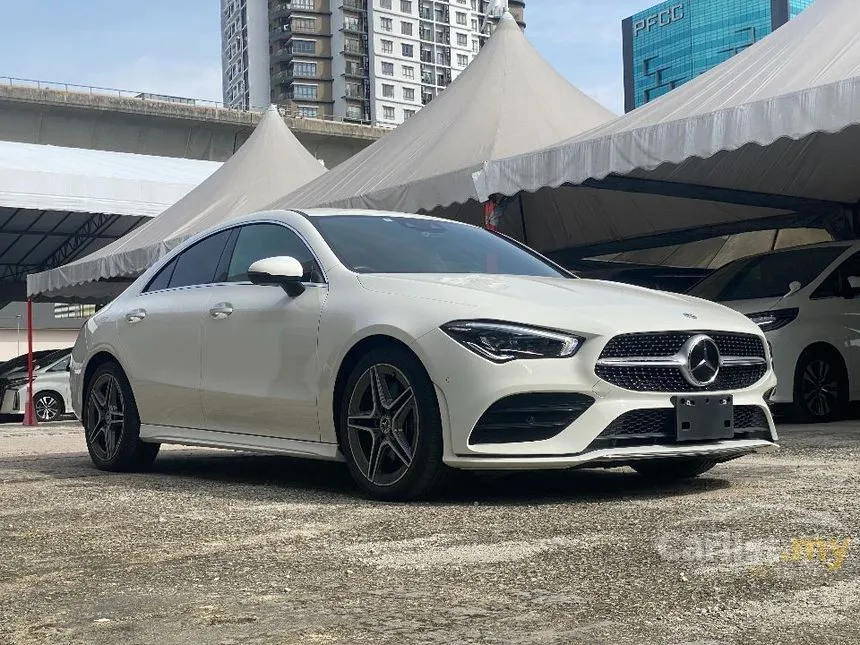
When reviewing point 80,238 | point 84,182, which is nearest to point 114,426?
point 84,182

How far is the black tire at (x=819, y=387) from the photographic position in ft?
32.4

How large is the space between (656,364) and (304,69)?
11955cm

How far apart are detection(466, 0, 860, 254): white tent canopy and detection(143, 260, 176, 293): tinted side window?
4.15m

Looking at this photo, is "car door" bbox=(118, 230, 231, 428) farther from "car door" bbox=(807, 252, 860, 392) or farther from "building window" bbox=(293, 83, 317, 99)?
"building window" bbox=(293, 83, 317, 99)

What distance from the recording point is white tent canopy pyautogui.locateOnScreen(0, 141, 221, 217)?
2836 cm

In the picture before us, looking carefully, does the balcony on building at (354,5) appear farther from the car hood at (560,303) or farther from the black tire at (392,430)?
the black tire at (392,430)

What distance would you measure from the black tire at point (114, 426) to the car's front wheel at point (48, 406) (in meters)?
13.7

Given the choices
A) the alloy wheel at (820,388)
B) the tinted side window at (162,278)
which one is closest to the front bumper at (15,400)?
the tinted side window at (162,278)

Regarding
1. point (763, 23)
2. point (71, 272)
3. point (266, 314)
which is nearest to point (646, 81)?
point (763, 23)

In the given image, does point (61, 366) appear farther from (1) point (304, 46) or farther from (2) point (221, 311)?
(1) point (304, 46)

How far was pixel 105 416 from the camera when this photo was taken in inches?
281

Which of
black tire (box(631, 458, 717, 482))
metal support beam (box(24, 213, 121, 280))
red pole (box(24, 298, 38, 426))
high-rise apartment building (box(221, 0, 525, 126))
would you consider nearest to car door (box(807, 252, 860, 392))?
black tire (box(631, 458, 717, 482))

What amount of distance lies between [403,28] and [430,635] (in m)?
126

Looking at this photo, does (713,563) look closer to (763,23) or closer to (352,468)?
(352,468)
